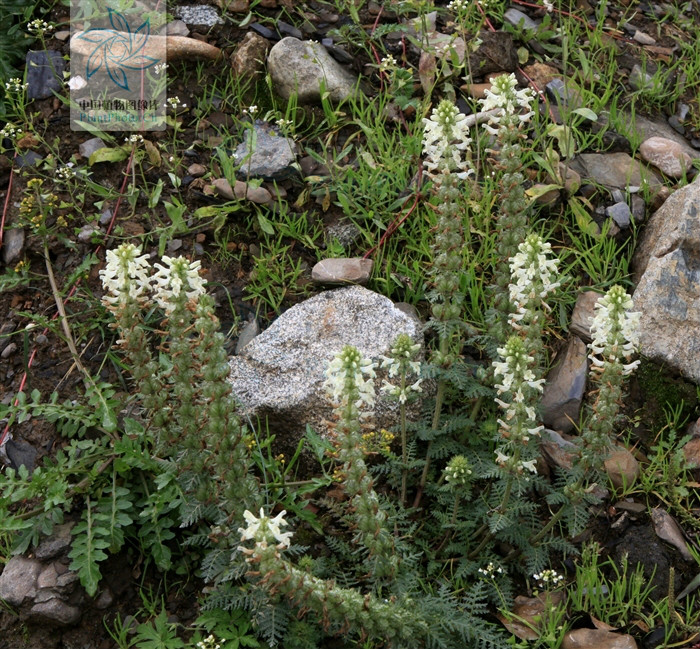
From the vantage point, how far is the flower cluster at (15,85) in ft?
18.7

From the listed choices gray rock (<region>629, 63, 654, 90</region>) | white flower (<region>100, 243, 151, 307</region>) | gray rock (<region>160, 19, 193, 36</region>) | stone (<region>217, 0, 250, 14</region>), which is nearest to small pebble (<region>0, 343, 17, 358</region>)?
white flower (<region>100, 243, 151, 307</region>)

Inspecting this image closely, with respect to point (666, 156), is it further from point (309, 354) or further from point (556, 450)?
point (309, 354)

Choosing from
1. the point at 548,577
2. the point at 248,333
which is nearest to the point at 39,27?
the point at 248,333

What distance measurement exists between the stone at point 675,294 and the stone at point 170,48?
329cm

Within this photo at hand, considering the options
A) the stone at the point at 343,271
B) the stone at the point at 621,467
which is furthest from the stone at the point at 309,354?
the stone at the point at 621,467

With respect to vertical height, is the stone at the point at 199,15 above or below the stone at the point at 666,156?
above

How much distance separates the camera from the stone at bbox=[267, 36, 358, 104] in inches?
234

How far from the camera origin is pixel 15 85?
18.7 feet

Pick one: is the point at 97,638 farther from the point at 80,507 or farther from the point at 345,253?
the point at 345,253

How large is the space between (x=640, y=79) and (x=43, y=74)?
4.13 m

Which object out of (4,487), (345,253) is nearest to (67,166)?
(345,253)

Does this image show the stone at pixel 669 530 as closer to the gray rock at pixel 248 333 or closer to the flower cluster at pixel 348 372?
the flower cluster at pixel 348 372

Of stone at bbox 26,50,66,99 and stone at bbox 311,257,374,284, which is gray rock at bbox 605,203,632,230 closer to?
stone at bbox 311,257,374,284

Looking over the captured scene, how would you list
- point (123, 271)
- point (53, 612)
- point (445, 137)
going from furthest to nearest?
point (53, 612), point (445, 137), point (123, 271)
